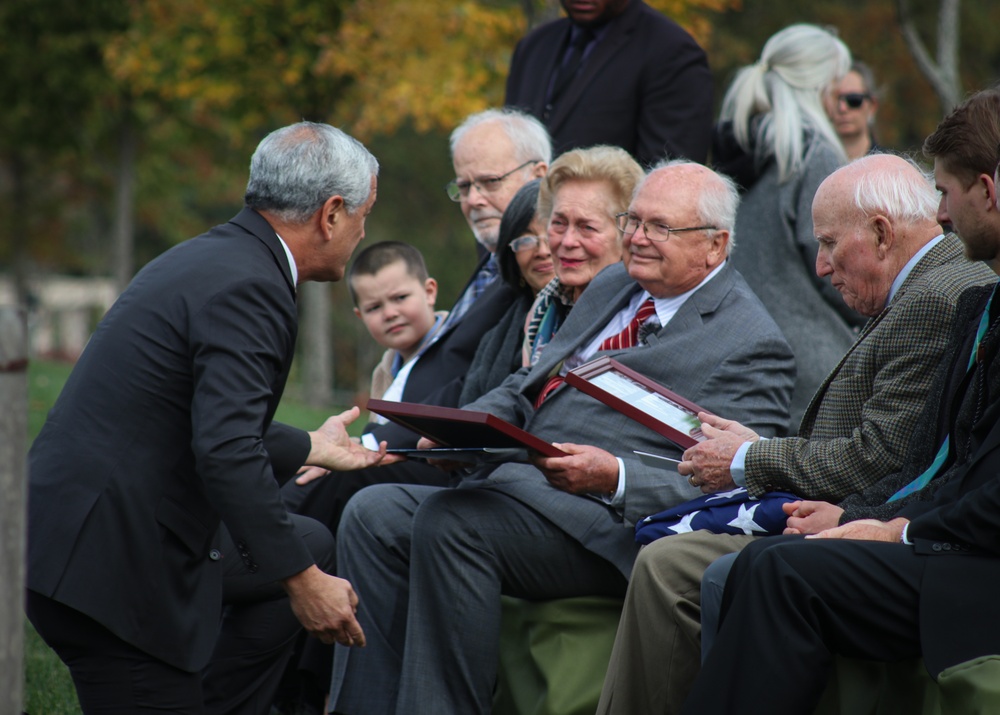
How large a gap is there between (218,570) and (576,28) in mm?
3441

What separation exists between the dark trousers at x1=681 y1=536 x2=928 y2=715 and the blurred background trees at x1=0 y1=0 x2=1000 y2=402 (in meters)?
7.78

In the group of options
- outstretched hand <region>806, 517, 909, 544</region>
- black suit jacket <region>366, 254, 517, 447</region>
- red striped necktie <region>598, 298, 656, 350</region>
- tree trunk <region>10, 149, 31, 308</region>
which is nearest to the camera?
outstretched hand <region>806, 517, 909, 544</region>

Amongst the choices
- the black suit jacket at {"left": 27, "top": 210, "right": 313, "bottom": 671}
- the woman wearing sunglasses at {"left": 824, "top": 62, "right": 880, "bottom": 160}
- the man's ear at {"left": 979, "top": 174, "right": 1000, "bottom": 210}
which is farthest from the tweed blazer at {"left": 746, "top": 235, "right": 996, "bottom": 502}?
the woman wearing sunglasses at {"left": 824, "top": 62, "right": 880, "bottom": 160}

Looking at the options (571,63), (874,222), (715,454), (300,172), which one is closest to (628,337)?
(715,454)

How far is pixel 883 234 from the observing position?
3635mm

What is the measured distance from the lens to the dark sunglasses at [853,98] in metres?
5.84

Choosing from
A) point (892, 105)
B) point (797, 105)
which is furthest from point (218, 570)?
point (892, 105)

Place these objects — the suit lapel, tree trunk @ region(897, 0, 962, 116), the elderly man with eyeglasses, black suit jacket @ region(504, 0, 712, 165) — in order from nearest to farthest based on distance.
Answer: the suit lapel < the elderly man with eyeglasses < black suit jacket @ region(504, 0, 712, 165) < tree trunk @ region(897, 0, 962, 116)

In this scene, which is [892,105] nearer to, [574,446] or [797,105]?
[797,105]

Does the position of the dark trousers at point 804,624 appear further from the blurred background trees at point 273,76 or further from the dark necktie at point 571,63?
the blurred background trees at point 273,76

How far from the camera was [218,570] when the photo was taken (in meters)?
3.63

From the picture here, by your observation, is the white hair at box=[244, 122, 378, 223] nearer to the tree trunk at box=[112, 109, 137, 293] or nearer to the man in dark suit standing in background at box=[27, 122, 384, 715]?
the man in dark suit standing in background at box=[27, 122, 384, 715]

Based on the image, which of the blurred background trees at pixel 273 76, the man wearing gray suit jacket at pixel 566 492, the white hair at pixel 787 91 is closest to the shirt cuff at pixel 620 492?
the man wearing gray suit jacket at pixel 566 492

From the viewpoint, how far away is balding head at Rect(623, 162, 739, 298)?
424cm
